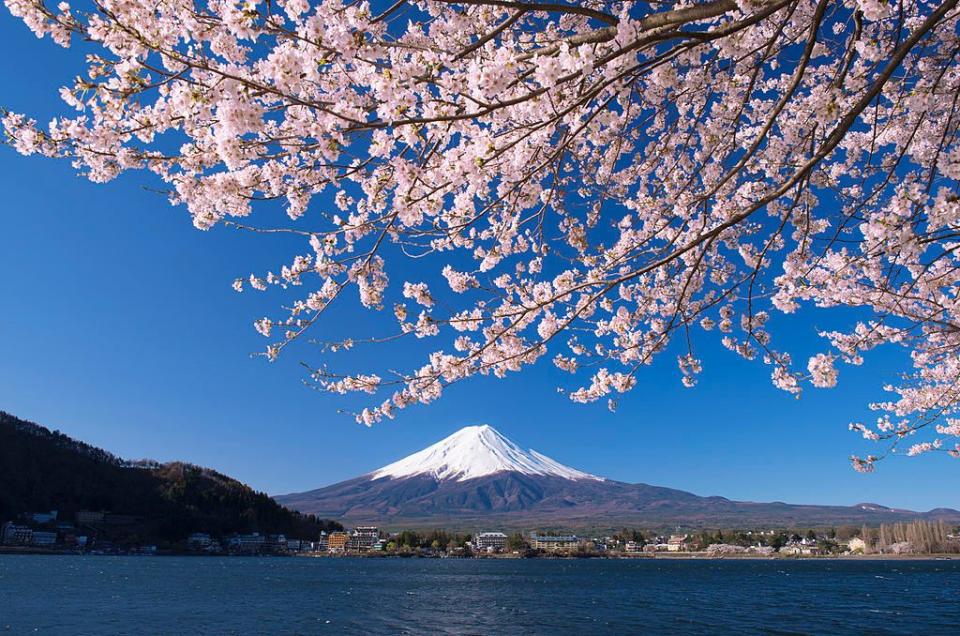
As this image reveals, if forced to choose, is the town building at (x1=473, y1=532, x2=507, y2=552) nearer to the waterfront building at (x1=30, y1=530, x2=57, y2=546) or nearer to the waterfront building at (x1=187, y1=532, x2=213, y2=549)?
the waterfront building at (x1=187, y1=532, x2=213, y2=549)

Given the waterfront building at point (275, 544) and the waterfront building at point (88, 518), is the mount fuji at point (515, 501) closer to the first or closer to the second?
the waterfront building at point (275, 544)

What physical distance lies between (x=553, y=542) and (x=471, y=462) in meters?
84.6

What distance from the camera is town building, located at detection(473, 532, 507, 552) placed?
83.3 meters

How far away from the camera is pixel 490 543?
8656cm

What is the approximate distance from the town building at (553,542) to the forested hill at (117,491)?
32.1m

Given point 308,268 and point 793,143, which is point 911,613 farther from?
point 308,268

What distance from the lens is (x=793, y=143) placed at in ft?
13.3

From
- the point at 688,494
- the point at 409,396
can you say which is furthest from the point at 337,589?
the point at 688,494

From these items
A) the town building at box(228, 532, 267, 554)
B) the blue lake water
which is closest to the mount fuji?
the town building at box(228, 532, 267, 554)

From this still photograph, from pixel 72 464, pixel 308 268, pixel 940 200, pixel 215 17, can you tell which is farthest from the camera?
pixel 72 464

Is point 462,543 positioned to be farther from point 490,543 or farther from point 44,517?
point 44,517

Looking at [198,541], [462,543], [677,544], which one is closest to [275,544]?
[198,541]

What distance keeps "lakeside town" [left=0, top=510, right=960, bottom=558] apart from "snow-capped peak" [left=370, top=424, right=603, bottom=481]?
67253 millimetres

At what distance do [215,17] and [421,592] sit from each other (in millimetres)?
27591
